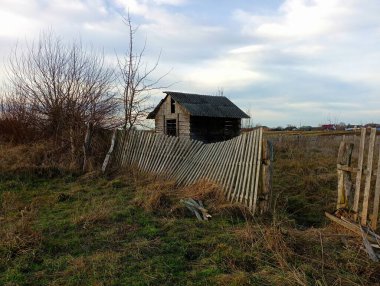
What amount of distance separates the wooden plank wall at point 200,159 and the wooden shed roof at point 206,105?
305 inches

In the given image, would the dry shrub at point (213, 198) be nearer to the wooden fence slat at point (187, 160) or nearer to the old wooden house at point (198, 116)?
the wooden fence slat at point (187, 160)

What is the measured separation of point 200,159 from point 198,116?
1038 cm

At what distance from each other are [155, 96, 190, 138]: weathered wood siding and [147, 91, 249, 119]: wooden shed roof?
33 centimetres

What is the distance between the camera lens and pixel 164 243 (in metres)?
4.84

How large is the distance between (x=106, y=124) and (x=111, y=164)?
177 cm

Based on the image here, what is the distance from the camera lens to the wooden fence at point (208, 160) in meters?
6.59

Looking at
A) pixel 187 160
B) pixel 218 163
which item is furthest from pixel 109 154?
pixel 218 163

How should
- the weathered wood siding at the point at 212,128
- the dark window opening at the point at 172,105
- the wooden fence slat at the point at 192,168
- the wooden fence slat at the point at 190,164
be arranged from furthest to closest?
the dark window opening at the point at 172,105 → the weathered wood siding at the point at 212,128 → the wooden fence slat at the point at 190,164 → the wooden fence slat at the point at 192,168

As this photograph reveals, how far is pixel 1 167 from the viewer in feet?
31.8

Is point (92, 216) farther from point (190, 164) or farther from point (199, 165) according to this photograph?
point (190, 164)

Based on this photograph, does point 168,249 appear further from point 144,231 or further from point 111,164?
point 111,164

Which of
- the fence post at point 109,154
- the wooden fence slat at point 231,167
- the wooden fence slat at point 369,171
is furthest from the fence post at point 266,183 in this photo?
the fence post at point 109,154

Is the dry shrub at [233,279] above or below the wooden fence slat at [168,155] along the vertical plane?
below

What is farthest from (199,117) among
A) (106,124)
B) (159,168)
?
(159,168)
